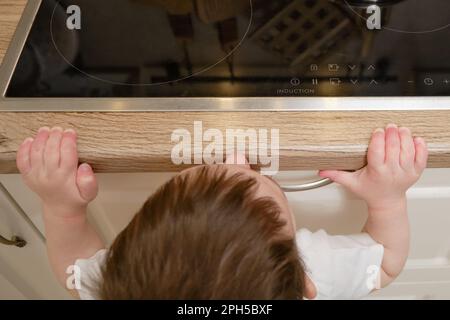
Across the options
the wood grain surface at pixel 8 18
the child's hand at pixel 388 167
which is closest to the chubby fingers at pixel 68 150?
the wood grain surface at pixel 8 18

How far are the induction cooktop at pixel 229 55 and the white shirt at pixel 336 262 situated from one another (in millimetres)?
206

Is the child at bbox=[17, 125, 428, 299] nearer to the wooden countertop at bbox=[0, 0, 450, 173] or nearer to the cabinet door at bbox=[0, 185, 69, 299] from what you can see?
the wooden countertop at bbox=[0, 0, 450, 173]

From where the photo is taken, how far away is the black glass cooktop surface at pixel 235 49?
474 millimetres

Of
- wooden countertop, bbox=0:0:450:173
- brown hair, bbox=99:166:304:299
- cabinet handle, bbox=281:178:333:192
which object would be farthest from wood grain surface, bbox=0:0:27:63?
cabinet handle, bbox=281:178:333:192

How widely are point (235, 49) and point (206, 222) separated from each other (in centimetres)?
22

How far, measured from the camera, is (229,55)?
508mm

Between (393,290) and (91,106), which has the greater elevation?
(91,106)

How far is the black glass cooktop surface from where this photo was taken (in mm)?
474

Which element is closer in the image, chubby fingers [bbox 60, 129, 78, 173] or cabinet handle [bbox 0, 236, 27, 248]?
chubby fingers [bbox 60, 129, 78, 173]

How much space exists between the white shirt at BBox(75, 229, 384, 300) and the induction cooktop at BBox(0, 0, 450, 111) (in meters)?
0.21
